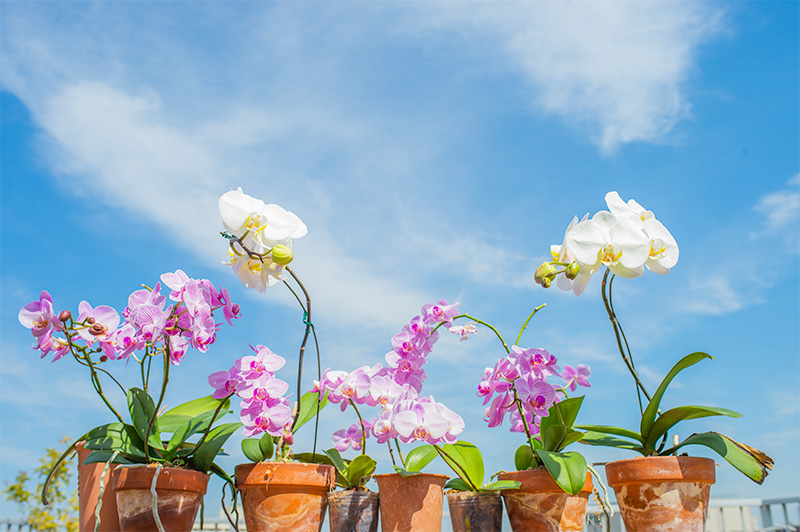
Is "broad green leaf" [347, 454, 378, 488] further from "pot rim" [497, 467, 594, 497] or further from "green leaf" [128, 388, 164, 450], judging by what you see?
"green leaf" [128, 388, 164, 450]

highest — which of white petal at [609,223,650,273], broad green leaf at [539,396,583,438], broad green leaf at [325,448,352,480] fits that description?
white petal at [609,223,650,273]

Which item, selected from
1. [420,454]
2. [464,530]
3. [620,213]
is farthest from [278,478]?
[620,213]

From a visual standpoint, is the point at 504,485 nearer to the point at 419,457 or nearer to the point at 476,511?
the point at 476,511

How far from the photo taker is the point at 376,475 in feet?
5.40

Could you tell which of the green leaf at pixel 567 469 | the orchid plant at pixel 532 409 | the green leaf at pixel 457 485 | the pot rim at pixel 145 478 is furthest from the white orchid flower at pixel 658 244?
the pot rim at pixel 145 478

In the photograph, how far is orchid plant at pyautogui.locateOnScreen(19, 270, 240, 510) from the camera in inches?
56.9

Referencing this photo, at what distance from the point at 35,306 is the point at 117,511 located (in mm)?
635

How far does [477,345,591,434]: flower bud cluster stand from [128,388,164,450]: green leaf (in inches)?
36.0

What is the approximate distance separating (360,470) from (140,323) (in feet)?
2.47

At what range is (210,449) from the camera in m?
1.59

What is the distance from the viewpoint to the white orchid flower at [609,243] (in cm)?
152

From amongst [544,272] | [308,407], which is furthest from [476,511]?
[544,272]

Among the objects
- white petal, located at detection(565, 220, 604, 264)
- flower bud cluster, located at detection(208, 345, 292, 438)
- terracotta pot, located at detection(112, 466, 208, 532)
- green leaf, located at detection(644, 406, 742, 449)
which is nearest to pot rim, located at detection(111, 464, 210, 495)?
terracotta pot, located at detection(112, 466, 208, 532)

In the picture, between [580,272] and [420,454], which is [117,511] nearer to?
[420,454]
